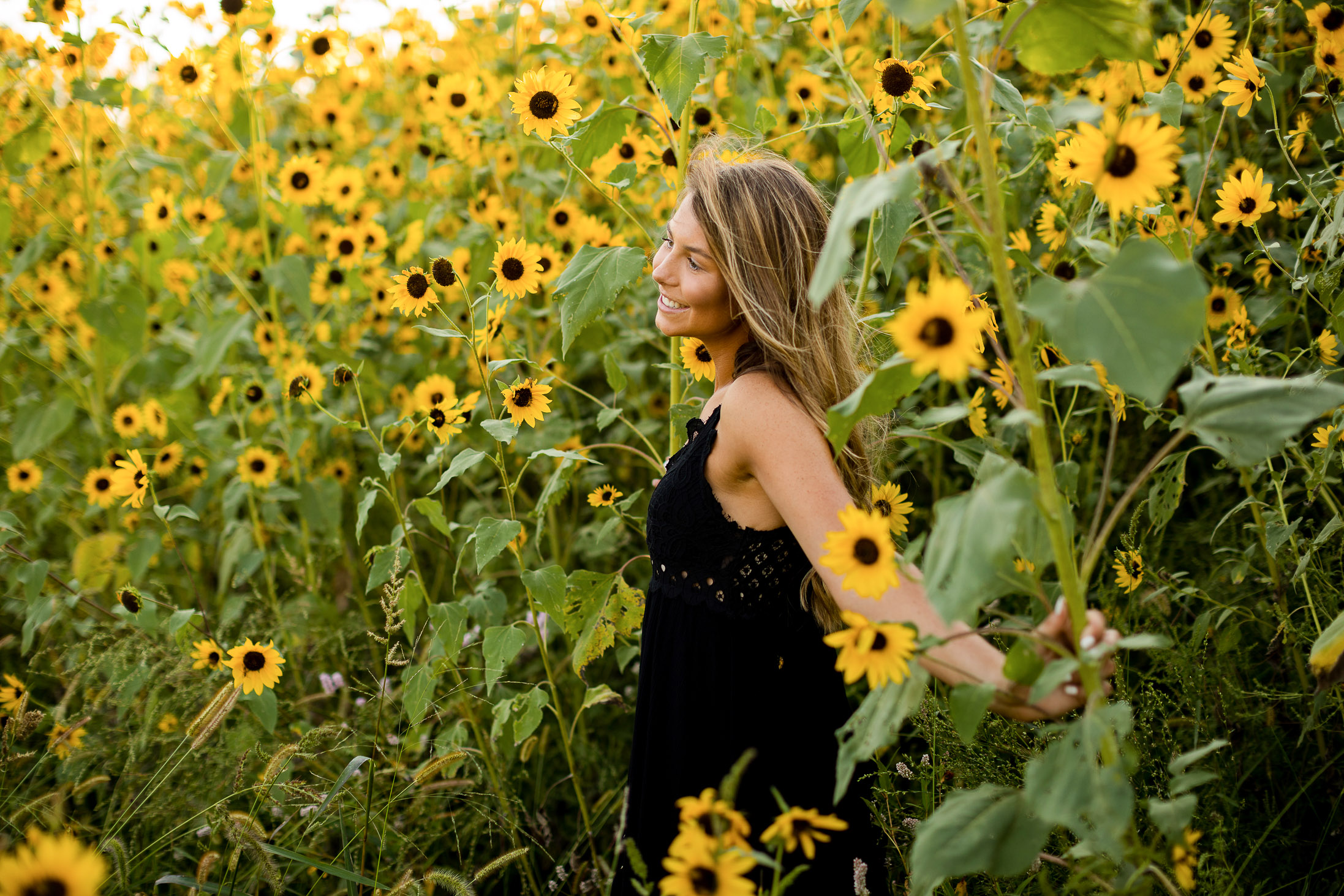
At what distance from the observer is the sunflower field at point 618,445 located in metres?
0.91

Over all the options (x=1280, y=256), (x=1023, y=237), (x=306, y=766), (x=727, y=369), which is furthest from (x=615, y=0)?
(x=306, y=766)

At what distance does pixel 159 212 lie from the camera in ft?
10.1

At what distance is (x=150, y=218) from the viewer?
303 centimetres

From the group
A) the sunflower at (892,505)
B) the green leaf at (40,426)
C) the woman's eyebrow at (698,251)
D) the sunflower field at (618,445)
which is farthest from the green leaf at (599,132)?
the green leaf at (40,426)

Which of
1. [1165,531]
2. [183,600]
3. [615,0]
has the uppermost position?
[615,0]

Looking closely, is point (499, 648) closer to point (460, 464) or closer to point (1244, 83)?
point (460, 464)

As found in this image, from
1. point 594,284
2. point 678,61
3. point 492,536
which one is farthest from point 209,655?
point 678,61

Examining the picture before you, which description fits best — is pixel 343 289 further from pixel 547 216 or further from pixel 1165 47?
pixel 1165 47

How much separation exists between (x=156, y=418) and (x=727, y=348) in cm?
228

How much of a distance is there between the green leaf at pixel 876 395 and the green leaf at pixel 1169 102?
1.09 meters

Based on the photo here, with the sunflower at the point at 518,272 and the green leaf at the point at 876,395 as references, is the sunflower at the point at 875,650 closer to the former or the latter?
the green leaf at the point at 876,395

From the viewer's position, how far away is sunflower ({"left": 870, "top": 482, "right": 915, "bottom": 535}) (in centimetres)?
168

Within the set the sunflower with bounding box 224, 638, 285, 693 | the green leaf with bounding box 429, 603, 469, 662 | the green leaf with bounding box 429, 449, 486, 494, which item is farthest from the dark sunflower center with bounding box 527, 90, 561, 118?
the sunflower with bounding box 224, 638, 285, 693

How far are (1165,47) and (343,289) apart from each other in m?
2.60
